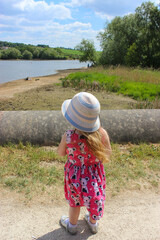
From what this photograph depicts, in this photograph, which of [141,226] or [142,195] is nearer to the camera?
[141,226]

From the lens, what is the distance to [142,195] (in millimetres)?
3121

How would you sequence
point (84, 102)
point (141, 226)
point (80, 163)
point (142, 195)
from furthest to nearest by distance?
point (142, 195), point (141, 226), point (80, 163), point (84, 102)

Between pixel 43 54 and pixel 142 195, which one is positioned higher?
pixel 43 54

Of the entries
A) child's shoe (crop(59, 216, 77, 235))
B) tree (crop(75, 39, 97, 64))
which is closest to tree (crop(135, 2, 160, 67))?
tree (crop(75, 39, 97, 64))

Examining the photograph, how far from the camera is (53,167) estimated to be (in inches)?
146

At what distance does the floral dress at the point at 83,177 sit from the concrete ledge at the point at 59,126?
2400 millimetres

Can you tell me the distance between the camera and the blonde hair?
76.5 inches

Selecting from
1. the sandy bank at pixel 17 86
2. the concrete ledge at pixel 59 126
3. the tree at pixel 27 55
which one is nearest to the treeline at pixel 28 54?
the tree at pixel 27 55

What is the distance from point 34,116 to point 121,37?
103 feet

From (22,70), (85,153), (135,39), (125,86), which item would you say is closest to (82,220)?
(85,153)

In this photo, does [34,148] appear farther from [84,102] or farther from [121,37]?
[121,37]

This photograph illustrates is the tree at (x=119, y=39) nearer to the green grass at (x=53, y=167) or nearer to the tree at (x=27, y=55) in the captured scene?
the green grass at (x=53, y=167)

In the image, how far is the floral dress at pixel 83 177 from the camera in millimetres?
2041

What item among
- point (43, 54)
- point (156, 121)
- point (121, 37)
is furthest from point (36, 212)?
point (43, 54)
